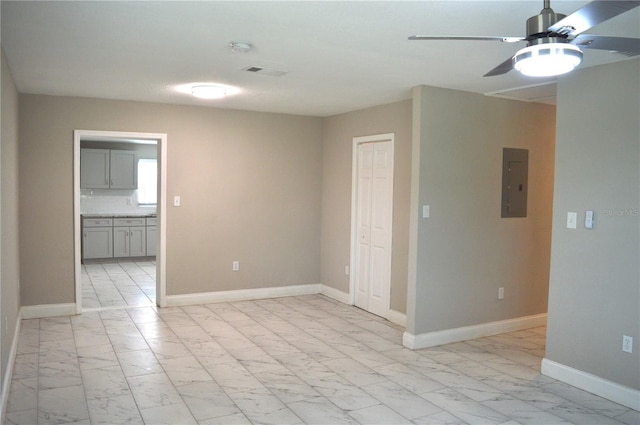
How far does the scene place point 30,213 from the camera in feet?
18.0

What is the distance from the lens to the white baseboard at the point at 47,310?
5.47 metres

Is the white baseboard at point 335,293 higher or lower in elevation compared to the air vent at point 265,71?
lower

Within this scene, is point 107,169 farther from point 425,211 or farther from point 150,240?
point 425,211

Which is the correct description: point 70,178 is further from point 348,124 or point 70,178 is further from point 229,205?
point 348,124

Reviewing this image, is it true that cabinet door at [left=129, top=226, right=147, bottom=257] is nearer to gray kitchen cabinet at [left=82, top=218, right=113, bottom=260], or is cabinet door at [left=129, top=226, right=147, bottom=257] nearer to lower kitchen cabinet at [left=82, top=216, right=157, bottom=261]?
lower kitchen cabinet at [left=82, top=216, right=157, bottom=261]

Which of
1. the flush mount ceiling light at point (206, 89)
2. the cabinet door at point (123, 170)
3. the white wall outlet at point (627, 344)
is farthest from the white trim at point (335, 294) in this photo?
the cabinet door at point (123, 170)

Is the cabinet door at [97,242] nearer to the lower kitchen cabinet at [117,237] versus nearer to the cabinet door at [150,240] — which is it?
the lower kitchen cabinet at [117,237]

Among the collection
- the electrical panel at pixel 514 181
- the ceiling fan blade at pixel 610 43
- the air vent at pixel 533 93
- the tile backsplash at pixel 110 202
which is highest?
the air vent at pixel 533 93

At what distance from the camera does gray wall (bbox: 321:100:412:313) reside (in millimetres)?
5547

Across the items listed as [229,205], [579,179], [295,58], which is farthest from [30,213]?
[579,179]

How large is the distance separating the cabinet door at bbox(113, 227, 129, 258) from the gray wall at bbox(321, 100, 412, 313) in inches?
163

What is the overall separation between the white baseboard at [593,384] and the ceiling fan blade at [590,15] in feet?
9.06

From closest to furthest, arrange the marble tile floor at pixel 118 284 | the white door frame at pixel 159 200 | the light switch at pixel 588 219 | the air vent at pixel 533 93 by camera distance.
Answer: the light switch at pixel 588 219 → the air vent at pixel 533 93 → the white door frame at pixel 159 200 → the marble tile floor at pixel 118 284

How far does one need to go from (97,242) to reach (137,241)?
67cm
